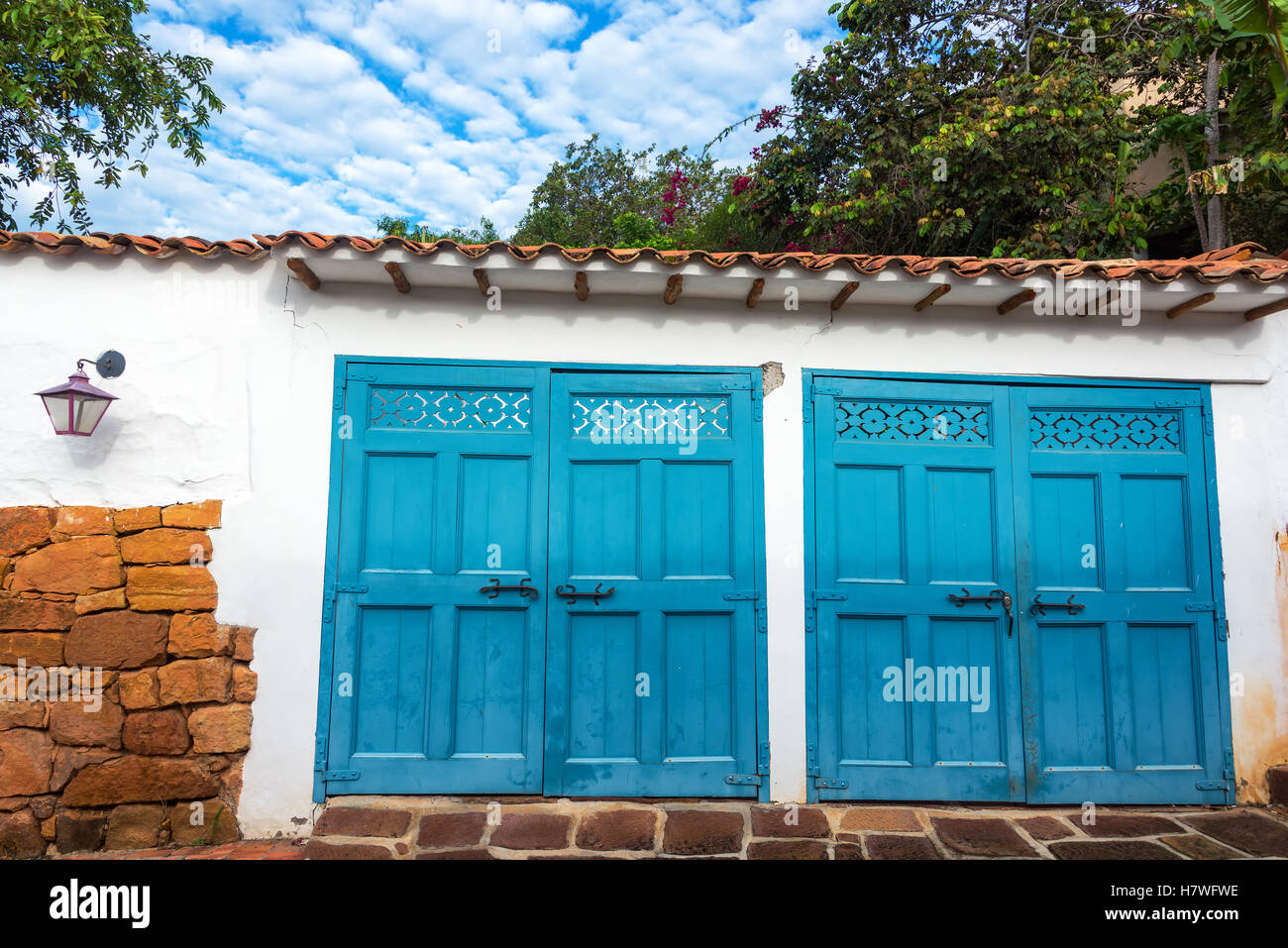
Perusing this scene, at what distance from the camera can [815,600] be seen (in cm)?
383

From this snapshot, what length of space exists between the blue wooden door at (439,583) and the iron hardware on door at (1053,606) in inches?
110

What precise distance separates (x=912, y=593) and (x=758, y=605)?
2.91ft

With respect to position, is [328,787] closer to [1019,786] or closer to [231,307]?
[231,307]

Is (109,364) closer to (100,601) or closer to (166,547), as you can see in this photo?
(166,547)

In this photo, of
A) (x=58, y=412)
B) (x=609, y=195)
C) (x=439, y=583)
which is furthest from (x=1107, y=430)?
(x=609, y=195)

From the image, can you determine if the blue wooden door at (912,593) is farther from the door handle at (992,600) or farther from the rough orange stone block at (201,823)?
the rough orange stone block at (201,823)

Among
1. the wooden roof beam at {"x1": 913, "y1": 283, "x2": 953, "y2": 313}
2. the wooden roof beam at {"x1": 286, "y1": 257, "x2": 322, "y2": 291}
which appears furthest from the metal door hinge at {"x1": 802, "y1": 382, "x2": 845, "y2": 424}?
the wooden roof beam at {"x1": 286, "y1": 257, "x2": 322, "y2": 291}

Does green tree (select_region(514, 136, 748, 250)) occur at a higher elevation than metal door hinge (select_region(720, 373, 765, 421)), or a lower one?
higher

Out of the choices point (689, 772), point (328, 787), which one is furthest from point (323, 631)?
point (689, 772)

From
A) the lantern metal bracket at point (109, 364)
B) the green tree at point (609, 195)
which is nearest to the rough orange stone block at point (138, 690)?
the lantern metal bracket at point (109, 364)

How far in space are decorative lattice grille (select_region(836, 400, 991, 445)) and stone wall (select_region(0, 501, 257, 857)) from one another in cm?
359

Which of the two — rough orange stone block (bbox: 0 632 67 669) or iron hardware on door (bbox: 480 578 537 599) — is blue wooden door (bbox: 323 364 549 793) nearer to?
iron hardware on door (bbox: 480 578 537 599)

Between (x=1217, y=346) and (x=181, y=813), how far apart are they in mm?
→ 6401

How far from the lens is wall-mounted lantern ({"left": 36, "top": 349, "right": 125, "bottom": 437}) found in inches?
136
